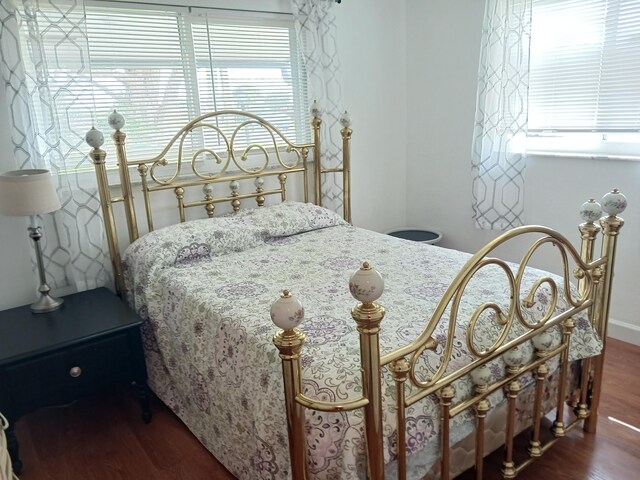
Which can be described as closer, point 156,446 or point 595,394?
point 595,394

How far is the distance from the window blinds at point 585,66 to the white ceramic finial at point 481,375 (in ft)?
6.06

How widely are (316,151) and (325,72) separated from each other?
0.49 metres

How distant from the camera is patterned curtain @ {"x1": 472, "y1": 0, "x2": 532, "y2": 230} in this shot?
2.90 metres

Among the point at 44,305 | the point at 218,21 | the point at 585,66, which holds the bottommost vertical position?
the point at 44,305

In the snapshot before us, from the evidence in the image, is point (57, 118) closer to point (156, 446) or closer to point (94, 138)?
point (94, 138)

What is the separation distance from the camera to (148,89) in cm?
272

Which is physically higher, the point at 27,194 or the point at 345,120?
the point at 345,120

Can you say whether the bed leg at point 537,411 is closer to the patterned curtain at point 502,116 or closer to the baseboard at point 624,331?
the baseboard at point 624,331

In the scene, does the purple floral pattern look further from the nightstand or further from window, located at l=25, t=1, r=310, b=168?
the nightstand

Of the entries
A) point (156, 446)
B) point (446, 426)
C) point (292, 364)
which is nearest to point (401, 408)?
point (446, 426)

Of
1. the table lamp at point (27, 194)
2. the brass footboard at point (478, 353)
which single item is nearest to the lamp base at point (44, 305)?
the table lamp at point (27, 194)

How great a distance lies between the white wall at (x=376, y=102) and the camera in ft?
11.3

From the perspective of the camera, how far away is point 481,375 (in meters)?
1.51

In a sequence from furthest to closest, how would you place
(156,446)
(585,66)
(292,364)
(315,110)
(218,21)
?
(315,110), (218,21), (585,66), (156,446), (292,364)
